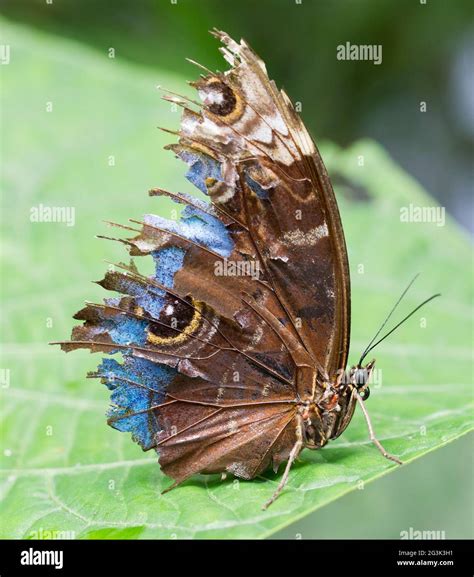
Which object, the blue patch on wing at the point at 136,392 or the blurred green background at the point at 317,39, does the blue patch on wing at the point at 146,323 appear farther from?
the blurred green background at the point at 317,39

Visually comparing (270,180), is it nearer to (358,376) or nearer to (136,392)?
(358,376)

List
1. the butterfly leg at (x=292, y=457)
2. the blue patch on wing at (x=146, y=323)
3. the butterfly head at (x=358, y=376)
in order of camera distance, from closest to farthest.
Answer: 1. the butterfly leg at (x=292, y=457)
2. the blue patch on wing at (x=146, y=323)
3. the butterfly head at (x=358, y=376)

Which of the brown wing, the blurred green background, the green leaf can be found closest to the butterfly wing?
the brown wing

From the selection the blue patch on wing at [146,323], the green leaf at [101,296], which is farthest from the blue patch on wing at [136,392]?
the green leaf at [101,296]
